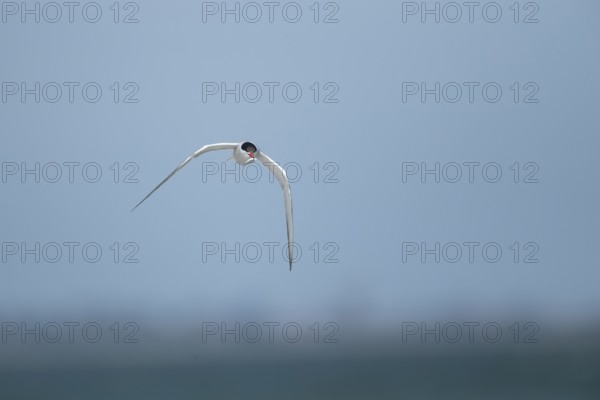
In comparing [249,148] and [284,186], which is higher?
[249,148]

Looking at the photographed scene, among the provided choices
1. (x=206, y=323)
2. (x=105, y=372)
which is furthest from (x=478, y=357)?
(x=105, y=372)

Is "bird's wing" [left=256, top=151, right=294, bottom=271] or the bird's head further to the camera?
"bird's wing" [left=256, top=151, right=294, bottom=271]

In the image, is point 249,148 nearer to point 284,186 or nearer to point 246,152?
point 246,152

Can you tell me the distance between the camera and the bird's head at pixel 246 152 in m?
5.01

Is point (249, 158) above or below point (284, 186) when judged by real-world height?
above

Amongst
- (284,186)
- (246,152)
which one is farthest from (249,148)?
(284,186)

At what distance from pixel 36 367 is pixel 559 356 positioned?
638 centimetres

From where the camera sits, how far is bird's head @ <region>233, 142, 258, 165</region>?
5008 millimetres

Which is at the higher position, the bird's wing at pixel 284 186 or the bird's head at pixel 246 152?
the bird's head at pixel 246 152

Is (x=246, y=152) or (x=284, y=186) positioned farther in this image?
(x=284, y=186)

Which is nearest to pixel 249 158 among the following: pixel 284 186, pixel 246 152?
pixel 246 152

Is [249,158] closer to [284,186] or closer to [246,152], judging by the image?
[246,152]

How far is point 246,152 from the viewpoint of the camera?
5.02 meters

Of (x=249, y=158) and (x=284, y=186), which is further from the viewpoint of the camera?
(x=284, y=186)
